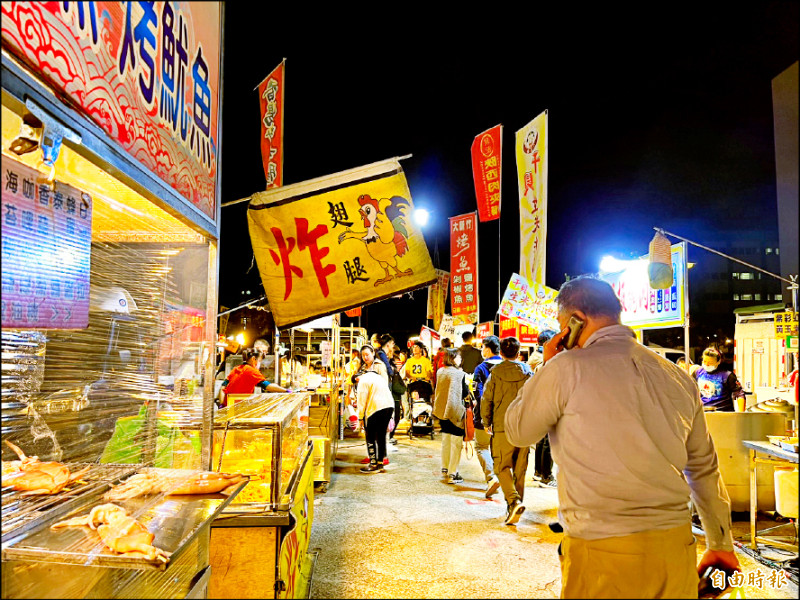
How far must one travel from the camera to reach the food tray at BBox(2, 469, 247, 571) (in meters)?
1.83

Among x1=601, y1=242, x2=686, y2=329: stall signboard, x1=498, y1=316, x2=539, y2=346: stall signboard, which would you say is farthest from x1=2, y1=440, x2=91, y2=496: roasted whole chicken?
x1=498, y1=316, x2=539, y2=346: stall signboard

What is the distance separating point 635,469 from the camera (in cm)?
187

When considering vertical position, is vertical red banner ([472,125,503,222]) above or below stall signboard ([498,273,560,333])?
above

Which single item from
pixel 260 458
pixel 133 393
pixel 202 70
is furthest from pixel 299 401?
pixel 202 70

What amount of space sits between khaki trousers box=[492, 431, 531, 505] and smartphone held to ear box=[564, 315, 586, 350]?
4.46m

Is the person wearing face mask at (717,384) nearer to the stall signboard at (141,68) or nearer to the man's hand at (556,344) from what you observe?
the man's hand at (556,344)

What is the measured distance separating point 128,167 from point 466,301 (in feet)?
48.5

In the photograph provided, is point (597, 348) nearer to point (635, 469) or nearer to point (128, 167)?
point (635, 469)

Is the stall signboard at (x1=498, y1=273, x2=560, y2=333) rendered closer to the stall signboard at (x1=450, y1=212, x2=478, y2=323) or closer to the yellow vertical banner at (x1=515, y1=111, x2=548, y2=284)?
the yellow vertical banner at (x1=515, y1=111, x2=548, y2=284)

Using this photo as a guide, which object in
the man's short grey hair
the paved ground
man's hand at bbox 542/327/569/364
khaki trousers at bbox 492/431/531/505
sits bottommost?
the paved ground

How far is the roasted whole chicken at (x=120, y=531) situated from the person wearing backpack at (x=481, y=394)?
18.3 feet

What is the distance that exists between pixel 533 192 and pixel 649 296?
3604 mm

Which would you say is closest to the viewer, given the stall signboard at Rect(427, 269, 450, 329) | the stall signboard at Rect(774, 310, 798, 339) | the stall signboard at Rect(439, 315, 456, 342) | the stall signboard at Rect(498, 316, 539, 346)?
the stall signboard at Rect(774, 310, 798, 339)

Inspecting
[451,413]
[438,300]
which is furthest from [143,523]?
[438,300]
